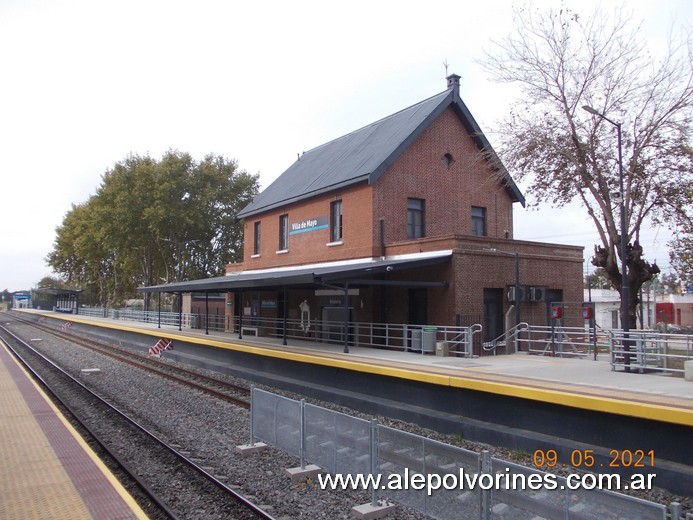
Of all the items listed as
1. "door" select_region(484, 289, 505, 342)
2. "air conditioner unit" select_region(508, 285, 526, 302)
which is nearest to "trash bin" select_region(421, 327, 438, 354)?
"door" select_region(484, 289, 505, 342)

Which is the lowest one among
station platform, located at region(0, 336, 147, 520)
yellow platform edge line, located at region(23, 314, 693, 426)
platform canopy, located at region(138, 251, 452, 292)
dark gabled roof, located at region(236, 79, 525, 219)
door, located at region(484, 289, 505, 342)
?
station platform, located at region(0, 336, 147, 520)

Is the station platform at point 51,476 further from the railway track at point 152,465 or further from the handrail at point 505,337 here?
the handrail at point 505,337

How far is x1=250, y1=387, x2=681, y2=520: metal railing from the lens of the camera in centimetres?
485

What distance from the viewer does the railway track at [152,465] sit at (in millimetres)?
7574

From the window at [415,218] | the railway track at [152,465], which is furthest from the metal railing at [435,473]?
the window at [415,218]

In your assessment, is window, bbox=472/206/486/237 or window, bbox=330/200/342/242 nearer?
window, bbox=330/200/342/242

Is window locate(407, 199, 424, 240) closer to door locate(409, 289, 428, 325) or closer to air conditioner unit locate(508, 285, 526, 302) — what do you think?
door locate(409, 289, 428, 325)

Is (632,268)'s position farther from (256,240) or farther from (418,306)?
(256,240)

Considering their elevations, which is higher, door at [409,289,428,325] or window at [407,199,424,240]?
window at [407,199,424,240]

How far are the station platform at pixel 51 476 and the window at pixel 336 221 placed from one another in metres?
13.4

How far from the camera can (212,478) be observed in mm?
8445

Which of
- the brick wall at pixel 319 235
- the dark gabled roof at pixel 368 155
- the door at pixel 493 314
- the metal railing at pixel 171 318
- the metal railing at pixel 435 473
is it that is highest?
the dark gabled roof at pixel 368 155
